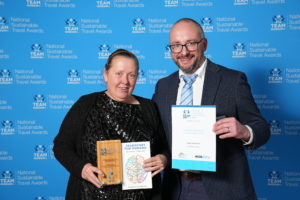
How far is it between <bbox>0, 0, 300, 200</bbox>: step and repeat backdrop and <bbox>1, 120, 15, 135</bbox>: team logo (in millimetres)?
14

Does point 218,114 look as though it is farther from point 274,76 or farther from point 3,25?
point 3,25

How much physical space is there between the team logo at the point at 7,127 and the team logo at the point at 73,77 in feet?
3.24

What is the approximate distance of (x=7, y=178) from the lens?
12.9 ft

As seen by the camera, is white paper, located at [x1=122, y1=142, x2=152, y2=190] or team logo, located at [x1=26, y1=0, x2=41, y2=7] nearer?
white paper, located at [x1=122, y1=142, x2=152, y2=190]

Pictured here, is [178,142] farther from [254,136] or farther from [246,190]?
[246,190]

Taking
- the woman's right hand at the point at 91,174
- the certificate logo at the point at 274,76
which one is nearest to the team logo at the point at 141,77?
the certificate logo at the point at 274,76

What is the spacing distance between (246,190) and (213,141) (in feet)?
1.66

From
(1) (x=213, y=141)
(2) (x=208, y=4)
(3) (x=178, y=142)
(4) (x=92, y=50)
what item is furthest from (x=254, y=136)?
(4) (x=92, y=50)

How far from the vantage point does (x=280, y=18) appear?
358 cm

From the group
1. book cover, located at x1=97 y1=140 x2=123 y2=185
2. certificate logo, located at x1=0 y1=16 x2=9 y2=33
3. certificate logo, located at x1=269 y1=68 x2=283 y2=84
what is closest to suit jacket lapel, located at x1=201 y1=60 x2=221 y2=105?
book cover, located at x1=97 y1=140 x2=123 y2=185

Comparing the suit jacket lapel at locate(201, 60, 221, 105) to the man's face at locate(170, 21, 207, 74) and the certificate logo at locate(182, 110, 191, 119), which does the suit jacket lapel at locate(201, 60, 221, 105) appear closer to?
the man's face at locate(170, 21, 207, 74)

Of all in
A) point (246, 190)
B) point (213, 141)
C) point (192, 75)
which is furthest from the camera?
point (192, 75)

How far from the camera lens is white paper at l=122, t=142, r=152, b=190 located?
1.57 metres

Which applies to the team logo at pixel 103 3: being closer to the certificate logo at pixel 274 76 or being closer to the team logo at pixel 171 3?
the team logo at pixel 171 3
